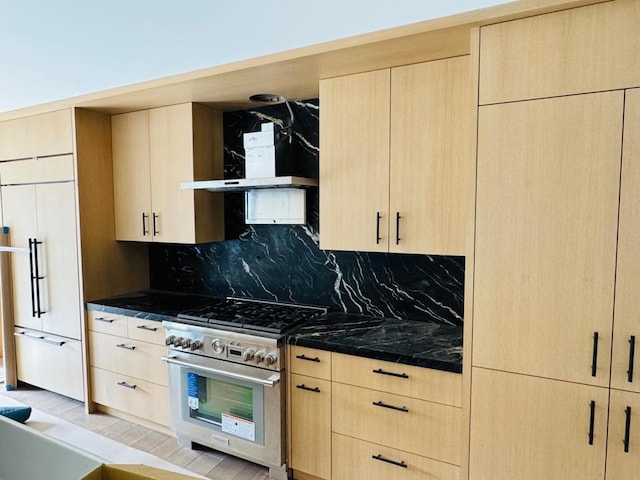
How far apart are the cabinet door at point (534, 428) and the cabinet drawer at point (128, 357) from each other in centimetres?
202

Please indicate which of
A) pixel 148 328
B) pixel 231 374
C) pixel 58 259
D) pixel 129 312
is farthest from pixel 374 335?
pixel 58 259

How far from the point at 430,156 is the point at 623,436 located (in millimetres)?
1410

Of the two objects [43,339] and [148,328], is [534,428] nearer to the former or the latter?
[148,328]

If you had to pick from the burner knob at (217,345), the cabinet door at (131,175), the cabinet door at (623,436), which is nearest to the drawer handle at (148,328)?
the burner knob at (217,345)

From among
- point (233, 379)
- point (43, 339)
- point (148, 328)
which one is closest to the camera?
point (233, 379)

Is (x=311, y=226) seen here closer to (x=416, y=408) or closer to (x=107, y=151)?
(x=416, y=408)

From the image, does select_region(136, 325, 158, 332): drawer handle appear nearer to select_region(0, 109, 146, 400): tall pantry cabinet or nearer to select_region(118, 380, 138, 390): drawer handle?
select_region(118, 380, 138, 390): drawer handle

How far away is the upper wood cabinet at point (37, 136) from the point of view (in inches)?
121

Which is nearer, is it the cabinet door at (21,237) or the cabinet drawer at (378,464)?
the cabinet drawer at (378,464)

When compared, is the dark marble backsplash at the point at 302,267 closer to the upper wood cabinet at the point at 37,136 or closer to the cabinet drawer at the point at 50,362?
the cabinet drawer at the point at 50,362

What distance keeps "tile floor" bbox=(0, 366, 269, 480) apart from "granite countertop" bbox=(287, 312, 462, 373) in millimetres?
918

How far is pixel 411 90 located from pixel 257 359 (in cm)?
168

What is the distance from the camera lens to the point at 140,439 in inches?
112

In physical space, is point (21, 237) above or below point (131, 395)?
above
